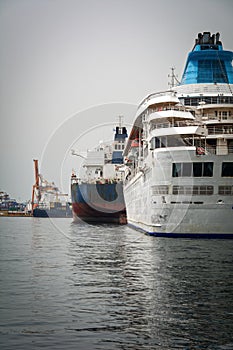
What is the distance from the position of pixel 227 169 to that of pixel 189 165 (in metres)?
2.74

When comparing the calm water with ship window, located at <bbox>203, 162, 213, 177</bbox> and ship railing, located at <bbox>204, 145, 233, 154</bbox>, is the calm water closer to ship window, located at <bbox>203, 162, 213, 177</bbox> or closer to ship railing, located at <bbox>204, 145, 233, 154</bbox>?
ship window, located at <bbox>203, 162, 213, 177</bbox>

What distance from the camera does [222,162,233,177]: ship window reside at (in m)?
36.2

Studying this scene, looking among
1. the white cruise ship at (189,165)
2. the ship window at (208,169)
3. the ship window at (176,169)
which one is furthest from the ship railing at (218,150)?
the ship window at (176,169)

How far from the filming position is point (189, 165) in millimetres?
36781

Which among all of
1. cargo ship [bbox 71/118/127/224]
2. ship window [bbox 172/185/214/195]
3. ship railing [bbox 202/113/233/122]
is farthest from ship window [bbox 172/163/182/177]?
cargo ship [bbox 71/118/127/224]

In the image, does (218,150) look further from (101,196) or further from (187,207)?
(101,196)

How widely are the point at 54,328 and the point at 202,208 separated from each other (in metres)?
23.9

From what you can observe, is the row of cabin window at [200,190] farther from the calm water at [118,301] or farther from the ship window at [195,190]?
the calm water at [118,301]

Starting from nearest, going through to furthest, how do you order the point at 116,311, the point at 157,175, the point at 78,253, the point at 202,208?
the point at 116,311, the point at 78,253, the point at 202,208, the point at 157,175

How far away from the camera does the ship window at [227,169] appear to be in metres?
36.2

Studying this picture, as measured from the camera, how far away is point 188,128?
124 ft

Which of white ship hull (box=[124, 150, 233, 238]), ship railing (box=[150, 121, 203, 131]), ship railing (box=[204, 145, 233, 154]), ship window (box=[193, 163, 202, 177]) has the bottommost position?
white ship hull (box=[124, 150, 233, 238])

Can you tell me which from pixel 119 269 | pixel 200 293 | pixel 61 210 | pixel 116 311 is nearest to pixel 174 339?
pixel 116 311

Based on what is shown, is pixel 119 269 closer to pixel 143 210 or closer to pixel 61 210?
pixel 143 210
